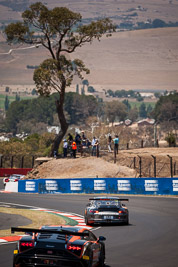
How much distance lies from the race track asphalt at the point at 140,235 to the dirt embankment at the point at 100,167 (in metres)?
14.7

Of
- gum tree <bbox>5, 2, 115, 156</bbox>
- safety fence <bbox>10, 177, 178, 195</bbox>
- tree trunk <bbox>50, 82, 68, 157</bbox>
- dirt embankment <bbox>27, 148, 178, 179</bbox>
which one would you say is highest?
gum tree <bbox>5, 2, 115, 156</bbox>

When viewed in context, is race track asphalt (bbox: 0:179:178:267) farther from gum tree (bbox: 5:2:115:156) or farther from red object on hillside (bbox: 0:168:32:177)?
red object on hillside (bbox: 0:168:32:177)

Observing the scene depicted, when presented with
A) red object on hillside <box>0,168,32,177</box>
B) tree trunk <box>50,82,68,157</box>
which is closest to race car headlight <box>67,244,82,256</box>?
tree trunk <box>50,82,68,157</box>

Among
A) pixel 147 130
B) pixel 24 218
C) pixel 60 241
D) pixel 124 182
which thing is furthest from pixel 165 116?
pixel 60 241

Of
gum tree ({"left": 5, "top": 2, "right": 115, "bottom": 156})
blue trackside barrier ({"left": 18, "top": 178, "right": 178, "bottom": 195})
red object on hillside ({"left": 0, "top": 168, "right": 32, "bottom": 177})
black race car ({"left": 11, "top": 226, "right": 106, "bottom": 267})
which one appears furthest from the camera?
red object on hillside ({"left": 0, "top": 168, "right": 32, "bottom": 177})

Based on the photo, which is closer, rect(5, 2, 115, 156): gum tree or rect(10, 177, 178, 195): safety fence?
rect(10, 177, 178, 195): safety fence

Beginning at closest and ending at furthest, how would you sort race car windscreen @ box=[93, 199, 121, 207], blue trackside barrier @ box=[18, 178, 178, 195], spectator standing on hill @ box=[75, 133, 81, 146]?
race car windscreen @ box=[93, 199, 121, 207]
blue trackside barrier @ box=[18, 178, 178, 195]
spectator standing on hill @ box=[75, 133, 81, 146]

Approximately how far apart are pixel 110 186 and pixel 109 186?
8cm

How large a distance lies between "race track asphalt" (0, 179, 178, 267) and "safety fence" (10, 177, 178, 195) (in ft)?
12.1

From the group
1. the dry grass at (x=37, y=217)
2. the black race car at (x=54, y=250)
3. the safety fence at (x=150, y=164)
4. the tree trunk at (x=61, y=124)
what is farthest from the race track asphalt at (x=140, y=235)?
the tree trunk at (x=61, y=124)

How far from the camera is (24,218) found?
81.1 feet

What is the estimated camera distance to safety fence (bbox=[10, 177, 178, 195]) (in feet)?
124

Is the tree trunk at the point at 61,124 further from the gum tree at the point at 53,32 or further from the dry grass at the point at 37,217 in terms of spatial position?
the dry grass at the point at 37,217

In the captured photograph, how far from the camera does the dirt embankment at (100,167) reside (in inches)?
1933
